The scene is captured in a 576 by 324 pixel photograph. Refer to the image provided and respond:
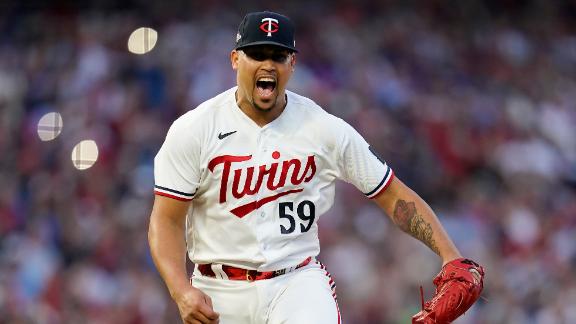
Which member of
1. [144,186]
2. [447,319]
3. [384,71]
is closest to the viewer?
[447,319]

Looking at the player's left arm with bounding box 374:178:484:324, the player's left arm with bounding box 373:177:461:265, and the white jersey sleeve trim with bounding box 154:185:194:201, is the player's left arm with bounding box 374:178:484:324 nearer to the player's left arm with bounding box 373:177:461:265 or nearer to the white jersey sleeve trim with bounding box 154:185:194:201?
the player's left arm with bounding box 373:177:461:265

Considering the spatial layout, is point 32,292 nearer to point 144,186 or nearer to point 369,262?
point 144,186

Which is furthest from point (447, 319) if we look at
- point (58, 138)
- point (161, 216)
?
point (58, 138)

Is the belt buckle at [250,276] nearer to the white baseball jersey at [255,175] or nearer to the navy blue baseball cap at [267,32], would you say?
the white baseball jersey at [255,175]

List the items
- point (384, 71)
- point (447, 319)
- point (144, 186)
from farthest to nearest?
point (384, 71)
point (144, 186)
point (447, 319)

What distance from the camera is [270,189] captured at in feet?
15.6

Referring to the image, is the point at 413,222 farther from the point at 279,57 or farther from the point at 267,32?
the point at 267,32

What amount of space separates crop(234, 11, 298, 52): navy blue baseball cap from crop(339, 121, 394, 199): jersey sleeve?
47 cm

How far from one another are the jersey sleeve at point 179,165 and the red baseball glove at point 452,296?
111 cm

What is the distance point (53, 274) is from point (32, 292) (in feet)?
0.73

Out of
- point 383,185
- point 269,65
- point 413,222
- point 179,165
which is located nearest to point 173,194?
point 179,165

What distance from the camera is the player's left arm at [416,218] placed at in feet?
15.6

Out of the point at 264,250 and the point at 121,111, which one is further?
the point at 121,111

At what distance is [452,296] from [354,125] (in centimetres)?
607
